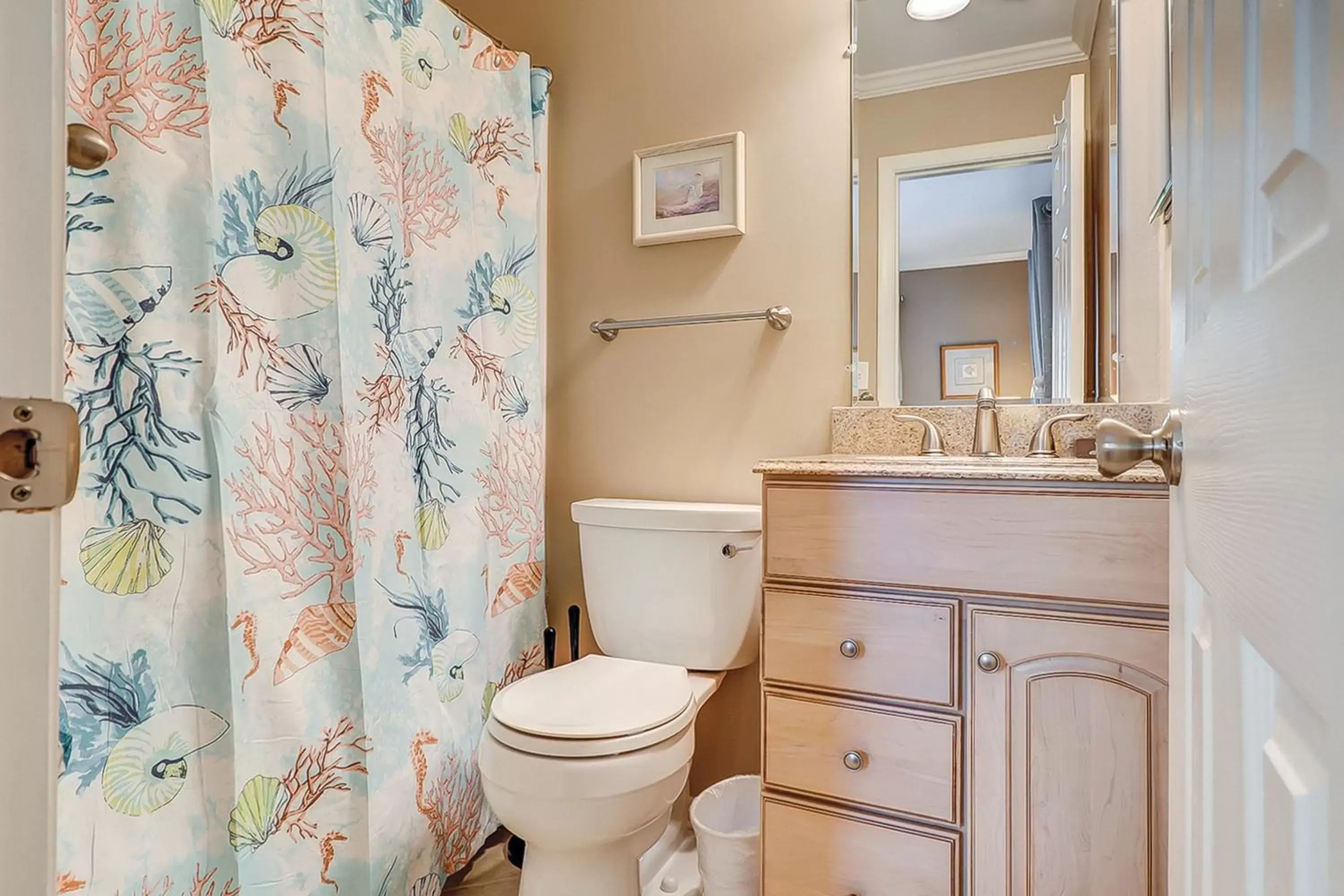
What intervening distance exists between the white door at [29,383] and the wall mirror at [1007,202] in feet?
4.71

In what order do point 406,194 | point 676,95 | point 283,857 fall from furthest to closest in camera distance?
1. point 676,95
2. point 406,194
3. point 283,857

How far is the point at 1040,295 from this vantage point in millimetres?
1464

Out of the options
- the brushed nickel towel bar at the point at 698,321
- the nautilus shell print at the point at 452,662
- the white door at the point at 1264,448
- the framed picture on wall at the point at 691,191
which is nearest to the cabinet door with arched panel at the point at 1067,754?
the white door at the point at 1264,448

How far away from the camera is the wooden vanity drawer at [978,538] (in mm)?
922

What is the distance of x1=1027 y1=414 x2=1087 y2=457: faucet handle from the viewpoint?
4.39 ft

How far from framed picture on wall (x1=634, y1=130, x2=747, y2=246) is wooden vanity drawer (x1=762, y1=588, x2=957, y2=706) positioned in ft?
3.20

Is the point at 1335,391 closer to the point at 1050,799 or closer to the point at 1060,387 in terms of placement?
the point at 1050,799

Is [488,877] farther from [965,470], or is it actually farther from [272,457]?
[965,470]

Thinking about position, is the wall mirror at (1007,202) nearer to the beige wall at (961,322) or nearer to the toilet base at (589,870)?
the beige wall at (961,322)

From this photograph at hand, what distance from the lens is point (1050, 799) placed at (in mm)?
959

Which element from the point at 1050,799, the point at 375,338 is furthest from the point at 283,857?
the point at 1050,799

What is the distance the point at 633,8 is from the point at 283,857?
2019 mm

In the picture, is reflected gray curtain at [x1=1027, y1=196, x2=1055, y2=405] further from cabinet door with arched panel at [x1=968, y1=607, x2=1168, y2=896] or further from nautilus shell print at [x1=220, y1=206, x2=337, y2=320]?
nautilus shell print at [x1=220, y1=206, x2=337, y2=320]

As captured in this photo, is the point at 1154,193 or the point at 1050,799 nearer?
the point at 1050,799
